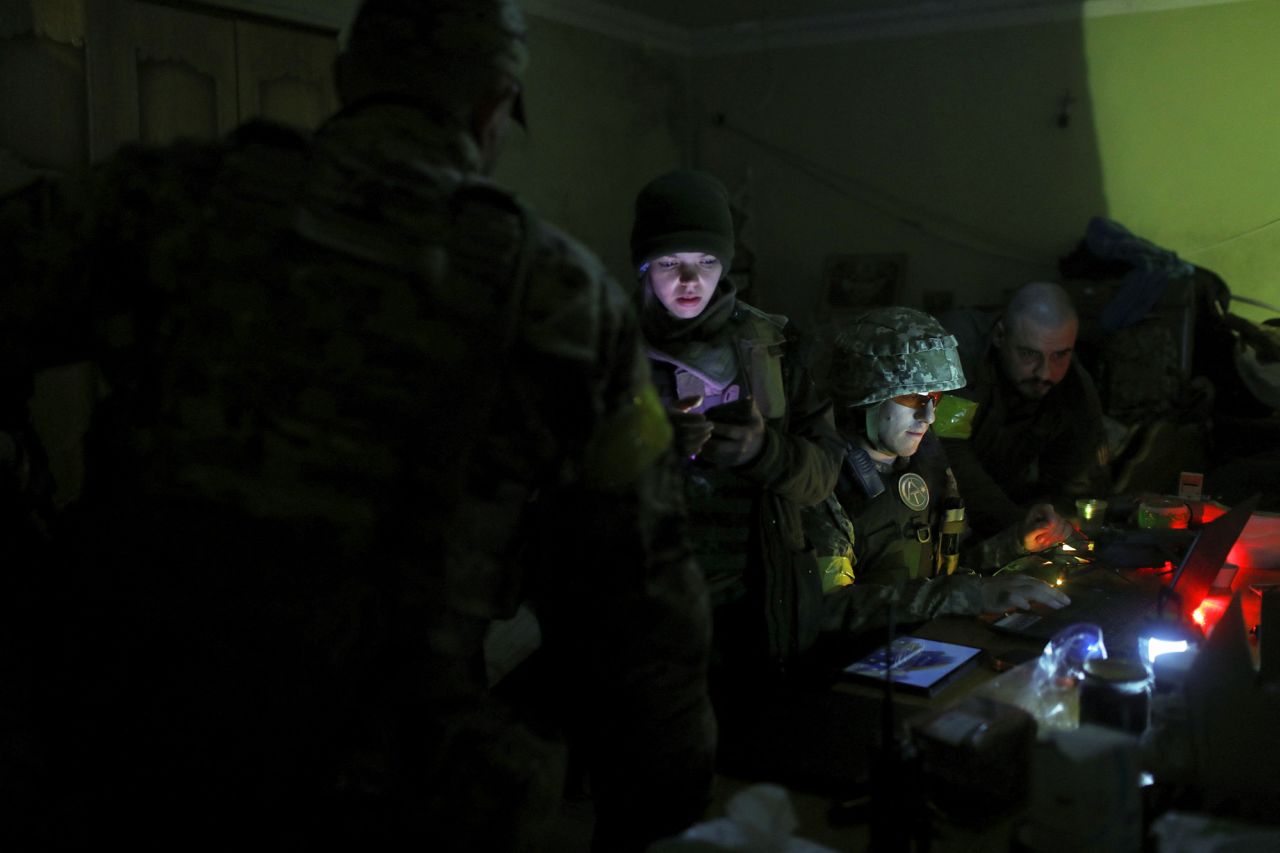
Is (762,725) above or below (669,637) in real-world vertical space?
below

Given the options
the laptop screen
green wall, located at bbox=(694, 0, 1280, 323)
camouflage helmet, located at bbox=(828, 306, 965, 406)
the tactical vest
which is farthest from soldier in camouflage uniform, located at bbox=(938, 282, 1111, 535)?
the laptop screen

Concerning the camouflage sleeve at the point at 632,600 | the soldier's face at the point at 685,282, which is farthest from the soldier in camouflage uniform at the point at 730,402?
the camouflage sleeve at the point at 632,600

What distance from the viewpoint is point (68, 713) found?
3.79ft

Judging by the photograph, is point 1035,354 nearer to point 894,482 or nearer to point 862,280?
point 894,482

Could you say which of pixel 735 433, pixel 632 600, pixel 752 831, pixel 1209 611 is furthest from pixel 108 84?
pixel 1209 611

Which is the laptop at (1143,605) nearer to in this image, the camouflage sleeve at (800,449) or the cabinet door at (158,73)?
the camouflage sleeve at (800,449)

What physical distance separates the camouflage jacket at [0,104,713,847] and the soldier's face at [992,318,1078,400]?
3568 mm

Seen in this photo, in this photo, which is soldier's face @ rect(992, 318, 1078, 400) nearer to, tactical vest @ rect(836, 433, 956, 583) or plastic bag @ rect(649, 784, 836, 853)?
tactical vest @ rect(836, 433, 956, 583)

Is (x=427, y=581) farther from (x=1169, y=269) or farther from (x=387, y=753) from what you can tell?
(x=1169, y=269)

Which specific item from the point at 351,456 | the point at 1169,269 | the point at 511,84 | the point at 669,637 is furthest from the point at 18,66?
the point at 1169,269

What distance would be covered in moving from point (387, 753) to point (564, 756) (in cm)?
23

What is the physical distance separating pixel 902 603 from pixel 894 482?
0.56 m

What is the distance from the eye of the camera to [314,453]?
115 cm

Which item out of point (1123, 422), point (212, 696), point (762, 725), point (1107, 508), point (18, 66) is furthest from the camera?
point (1123, 422)
